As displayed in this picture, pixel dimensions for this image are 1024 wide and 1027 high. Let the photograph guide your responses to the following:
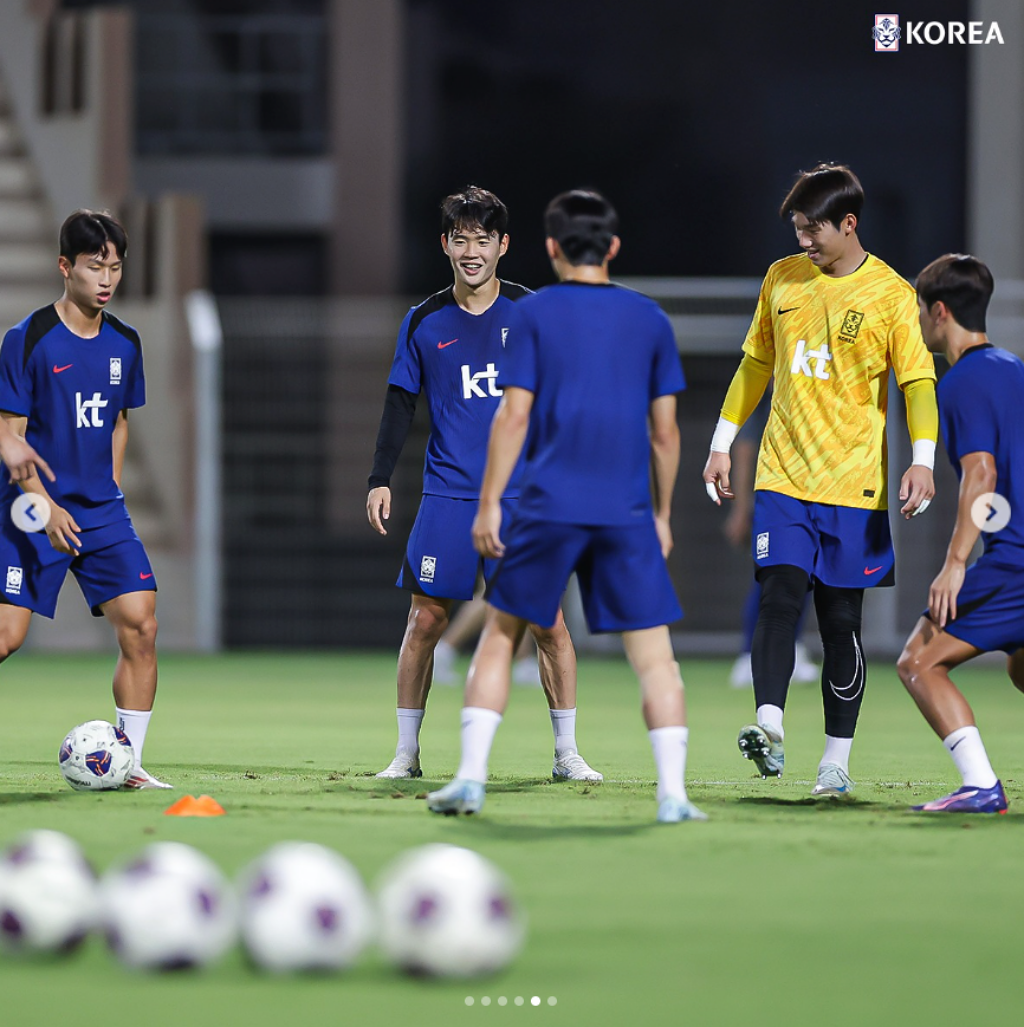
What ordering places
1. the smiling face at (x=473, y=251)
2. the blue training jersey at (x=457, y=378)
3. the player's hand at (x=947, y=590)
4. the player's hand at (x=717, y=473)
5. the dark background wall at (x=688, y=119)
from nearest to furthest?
the player's hand at (x=947, y=590) → the player's hand at (x=717, y=473) → the smiling face at (x=473, y=251) → the blue training jersey at (x=457, y=378) → the dark background wall at (x=688, y=119)

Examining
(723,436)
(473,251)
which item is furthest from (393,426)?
(723,436)

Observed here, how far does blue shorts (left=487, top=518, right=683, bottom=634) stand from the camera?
5.07 m

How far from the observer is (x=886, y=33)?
1716 cm

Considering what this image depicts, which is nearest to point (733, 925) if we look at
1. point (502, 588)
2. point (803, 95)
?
point (502, 588)

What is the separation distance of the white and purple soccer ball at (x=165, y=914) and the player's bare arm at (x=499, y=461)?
5.93ft

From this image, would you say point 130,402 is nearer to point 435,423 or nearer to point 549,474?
point 435,423

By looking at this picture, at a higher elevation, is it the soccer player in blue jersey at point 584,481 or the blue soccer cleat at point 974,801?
the soccer player in blue jersey at point 584,481

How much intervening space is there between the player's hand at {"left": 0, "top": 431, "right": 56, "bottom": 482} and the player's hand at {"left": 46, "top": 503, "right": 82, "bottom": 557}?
0.17 meters

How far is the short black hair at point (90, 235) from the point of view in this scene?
5.93 m

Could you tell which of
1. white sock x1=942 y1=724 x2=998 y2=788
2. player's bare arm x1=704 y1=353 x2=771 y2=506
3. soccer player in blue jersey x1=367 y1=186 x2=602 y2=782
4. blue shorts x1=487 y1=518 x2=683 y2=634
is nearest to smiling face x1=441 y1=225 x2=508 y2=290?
soccer player in blue jersey x1=367 y1=186 x2=602 y2=782

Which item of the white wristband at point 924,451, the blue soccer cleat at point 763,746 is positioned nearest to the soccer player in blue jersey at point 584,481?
the blue soccer cleat at point 763,746

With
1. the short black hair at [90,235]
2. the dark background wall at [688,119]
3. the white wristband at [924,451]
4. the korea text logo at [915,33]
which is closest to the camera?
the short black hair at [90,235]

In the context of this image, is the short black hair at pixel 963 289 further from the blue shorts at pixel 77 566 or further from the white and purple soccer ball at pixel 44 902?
the white and purple soccer ball at pixel 44 902

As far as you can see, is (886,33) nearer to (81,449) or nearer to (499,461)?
(81,449)
